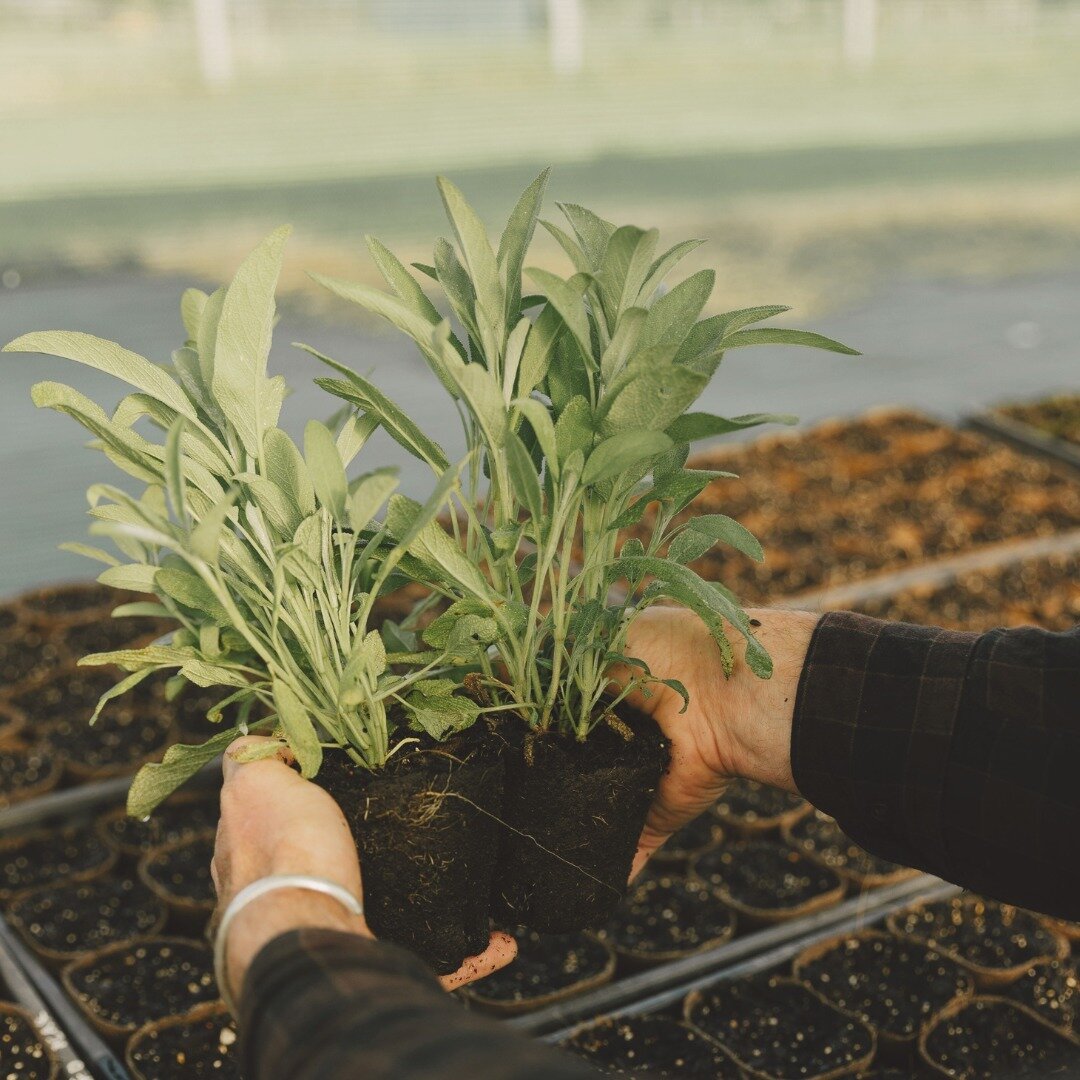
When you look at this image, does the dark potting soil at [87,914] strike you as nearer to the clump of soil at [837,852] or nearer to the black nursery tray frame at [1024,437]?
the clump of soil at [837,852]

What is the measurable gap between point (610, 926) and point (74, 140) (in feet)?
31.1

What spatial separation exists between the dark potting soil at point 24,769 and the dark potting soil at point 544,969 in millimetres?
964

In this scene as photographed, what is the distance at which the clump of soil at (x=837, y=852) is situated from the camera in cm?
198

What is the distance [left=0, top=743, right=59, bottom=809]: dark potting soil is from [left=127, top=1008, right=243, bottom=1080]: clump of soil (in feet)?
2.38

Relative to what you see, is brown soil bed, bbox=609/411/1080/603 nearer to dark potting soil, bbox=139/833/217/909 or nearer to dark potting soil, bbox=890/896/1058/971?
dark potting soil, bbox=890/896/1058/971

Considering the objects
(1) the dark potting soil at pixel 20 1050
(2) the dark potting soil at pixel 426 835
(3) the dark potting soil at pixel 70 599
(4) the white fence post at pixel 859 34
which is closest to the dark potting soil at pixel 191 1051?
(1) the dark potting soil at pixel 20 1050

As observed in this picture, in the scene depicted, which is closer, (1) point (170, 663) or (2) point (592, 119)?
(1) point (170, 663)

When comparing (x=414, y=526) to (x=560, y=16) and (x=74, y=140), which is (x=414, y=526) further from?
(x=560, y=16)

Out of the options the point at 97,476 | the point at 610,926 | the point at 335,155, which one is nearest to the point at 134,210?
the point at 335,155

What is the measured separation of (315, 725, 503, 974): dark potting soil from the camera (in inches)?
41.3

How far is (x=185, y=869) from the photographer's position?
2053mm

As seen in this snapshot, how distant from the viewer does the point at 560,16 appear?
1154cm

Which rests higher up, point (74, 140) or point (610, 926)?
point (74, 140)

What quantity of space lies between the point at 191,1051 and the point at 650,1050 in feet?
1.94
